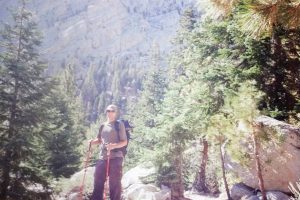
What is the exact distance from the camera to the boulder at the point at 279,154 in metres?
9.86

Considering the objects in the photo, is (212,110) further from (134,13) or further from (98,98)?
(134,13)

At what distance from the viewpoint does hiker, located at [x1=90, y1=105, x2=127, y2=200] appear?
8555 mm

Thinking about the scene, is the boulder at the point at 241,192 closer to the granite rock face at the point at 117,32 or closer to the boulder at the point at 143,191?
the boulder at the point at 143,191

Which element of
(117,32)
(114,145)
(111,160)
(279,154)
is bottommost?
(111,160)

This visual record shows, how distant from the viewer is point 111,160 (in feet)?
28.4

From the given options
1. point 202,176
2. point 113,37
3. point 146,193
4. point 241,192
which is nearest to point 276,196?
point 241,192

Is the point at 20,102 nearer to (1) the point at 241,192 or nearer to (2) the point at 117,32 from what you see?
(1) the point at 241,192

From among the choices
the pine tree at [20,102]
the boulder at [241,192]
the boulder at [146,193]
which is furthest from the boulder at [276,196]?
the pine tree at [20,102]

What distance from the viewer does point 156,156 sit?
14.8 meters

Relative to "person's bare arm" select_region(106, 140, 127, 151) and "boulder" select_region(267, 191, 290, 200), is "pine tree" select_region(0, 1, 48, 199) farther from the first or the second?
"boulder" select_region(267, 191, 290, 200)

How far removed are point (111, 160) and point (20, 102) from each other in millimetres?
9667

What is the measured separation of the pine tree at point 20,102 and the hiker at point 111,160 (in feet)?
25.0

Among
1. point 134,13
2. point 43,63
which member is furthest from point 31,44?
point 134,13

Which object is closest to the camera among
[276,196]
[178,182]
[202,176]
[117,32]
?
[276,196]
